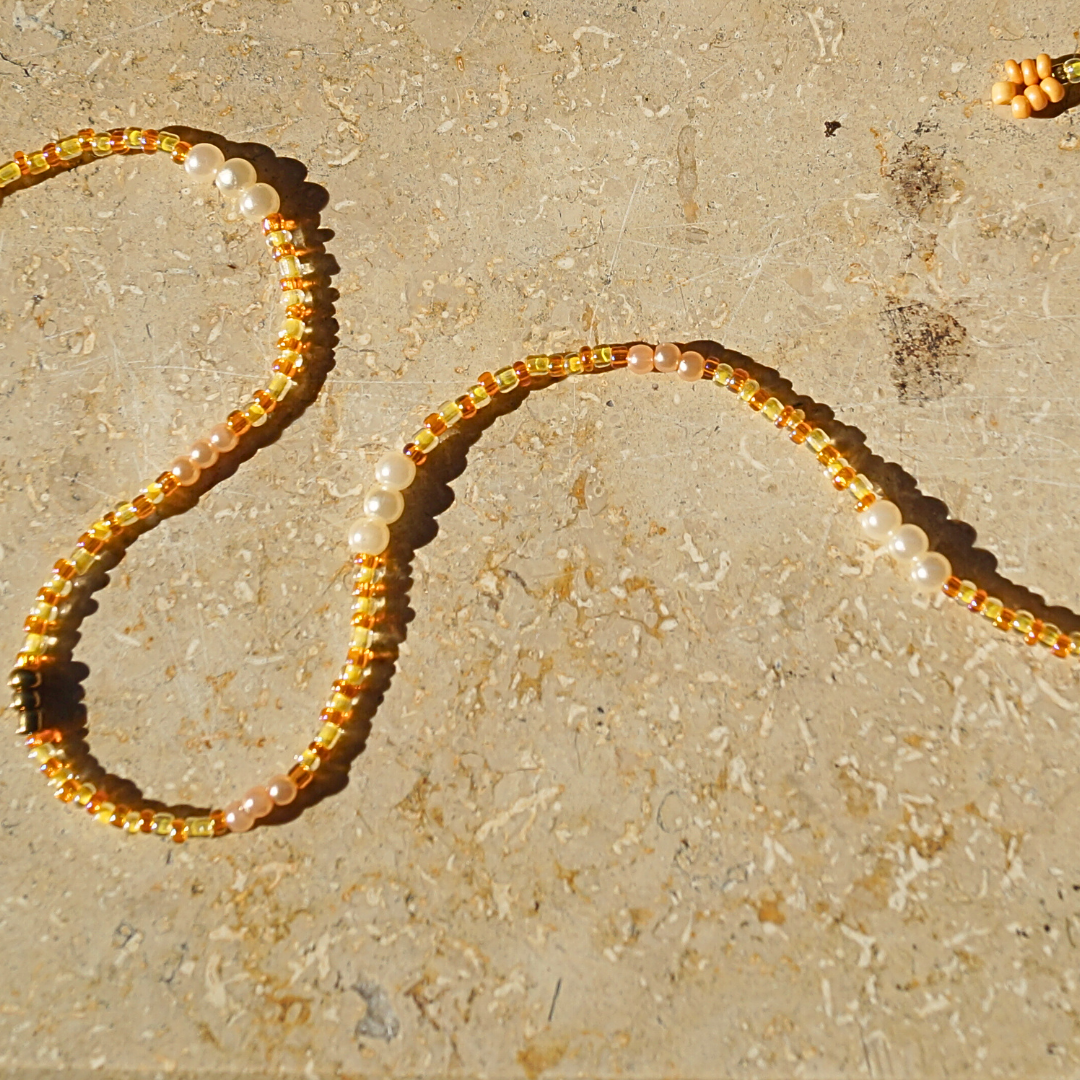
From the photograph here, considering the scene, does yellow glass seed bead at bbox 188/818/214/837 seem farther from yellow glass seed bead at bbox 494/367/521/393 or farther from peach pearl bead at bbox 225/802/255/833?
yellow glass seed bead at bbox 494/367/521/393

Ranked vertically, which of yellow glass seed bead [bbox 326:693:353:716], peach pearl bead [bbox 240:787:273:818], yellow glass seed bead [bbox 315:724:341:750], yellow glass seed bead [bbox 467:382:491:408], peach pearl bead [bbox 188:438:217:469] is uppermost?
yellow glass seed bead [bbox 467:382:491:408]

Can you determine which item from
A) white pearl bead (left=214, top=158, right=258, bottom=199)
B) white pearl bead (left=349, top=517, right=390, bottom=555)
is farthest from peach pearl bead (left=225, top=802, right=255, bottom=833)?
white pearl bead (left=214, top=158, right=258, bottom=199)

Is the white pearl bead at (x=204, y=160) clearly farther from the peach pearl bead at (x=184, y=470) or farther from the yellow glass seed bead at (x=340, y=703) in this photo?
the yellow glass seed bead at (x=340, y=703)

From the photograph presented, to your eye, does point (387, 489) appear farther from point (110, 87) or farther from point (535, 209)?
point (110, 87)

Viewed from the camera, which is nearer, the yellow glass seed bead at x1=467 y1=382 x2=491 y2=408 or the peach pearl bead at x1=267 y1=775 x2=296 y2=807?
the peach pearl bead at x1=267 y1=775 x2=296 y2=807

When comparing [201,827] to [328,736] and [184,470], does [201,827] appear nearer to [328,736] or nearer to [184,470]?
[328,736]

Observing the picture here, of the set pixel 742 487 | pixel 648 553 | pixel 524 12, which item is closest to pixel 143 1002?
pixel 648 553
